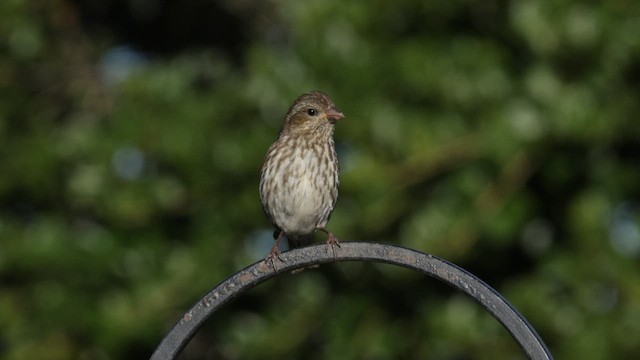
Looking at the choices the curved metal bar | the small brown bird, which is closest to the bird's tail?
the small brown bird

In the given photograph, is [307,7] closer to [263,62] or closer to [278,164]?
[263,62]

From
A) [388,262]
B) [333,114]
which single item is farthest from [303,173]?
[388,262]

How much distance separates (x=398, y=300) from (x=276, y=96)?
1.23 m

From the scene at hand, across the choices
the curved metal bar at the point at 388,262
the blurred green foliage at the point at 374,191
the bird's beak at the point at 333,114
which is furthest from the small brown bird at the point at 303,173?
the curved metal bar at the point at 388,262

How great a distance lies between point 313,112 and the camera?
5.02m

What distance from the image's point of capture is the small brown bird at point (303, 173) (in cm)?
478

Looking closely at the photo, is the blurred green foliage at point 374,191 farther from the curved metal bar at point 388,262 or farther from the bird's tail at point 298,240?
the curved metal bar at point 388,262

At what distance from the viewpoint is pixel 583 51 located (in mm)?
5750

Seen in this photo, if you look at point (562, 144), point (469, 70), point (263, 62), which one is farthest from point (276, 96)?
point (562, 144)

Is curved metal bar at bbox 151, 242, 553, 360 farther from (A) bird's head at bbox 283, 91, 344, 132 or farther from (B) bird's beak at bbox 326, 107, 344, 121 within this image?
(A) bird's head at bbox 283, 91, 344, 132

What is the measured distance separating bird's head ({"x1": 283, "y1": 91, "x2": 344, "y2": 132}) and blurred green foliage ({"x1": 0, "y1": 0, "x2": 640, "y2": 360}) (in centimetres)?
66

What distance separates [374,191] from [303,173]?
89 centimetres

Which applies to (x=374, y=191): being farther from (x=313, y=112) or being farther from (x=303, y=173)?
(x=303, y=173)

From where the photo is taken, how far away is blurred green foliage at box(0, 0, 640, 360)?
569 cm
